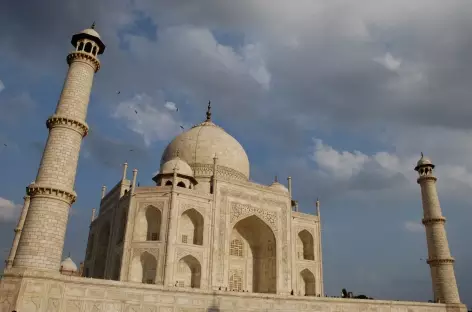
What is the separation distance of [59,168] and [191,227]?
9.79m

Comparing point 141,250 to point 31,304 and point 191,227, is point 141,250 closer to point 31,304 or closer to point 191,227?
point 191,227

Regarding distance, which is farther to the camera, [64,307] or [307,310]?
[307,310]

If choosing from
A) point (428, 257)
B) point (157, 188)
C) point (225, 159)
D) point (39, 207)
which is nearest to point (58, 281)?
point (39, 207)

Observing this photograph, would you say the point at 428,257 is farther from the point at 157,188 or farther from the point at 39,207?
the point at 39,207

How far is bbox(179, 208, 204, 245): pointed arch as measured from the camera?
2169 centimetres

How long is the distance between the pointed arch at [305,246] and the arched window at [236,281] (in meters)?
4.44

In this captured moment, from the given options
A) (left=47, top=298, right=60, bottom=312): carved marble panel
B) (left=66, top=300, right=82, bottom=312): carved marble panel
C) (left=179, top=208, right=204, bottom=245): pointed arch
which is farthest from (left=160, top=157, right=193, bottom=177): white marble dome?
(left=47, top=298, right=60, bottom=312): carved marble panel

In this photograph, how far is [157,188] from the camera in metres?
21.4

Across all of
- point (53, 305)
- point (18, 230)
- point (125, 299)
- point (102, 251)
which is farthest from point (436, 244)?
point (18, 230)

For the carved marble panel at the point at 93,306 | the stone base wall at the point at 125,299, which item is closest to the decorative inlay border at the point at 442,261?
the stone base wall at the point at 125,299

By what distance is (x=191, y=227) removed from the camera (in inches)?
872

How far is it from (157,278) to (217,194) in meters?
5.70

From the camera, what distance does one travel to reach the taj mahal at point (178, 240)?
1305 cm

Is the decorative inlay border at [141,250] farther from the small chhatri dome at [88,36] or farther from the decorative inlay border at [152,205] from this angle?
the small chhatri dome at [88,36]
